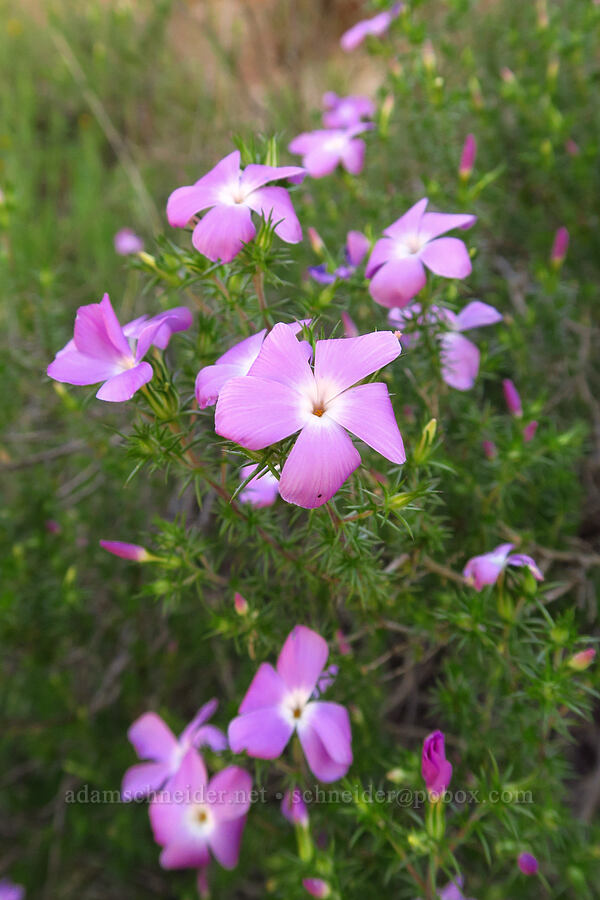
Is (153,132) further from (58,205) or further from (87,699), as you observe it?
(87,699)

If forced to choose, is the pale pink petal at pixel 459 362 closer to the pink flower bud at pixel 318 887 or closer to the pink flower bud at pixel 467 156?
the pink flower bud at pixel 467 156

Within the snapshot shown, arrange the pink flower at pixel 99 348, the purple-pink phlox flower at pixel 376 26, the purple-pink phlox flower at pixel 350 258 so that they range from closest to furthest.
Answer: the pink flower at pixel 99 348
the purple-pink phlox flower at pixel 350 258
the purple-pink phlox flower at pixel 376 26

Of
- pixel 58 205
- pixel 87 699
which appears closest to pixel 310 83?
pixel 58 205

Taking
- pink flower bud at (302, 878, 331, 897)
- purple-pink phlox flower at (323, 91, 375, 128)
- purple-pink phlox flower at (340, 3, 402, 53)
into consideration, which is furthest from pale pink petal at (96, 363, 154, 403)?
purple-pink phlox flower at (340, 3, 402, 53)

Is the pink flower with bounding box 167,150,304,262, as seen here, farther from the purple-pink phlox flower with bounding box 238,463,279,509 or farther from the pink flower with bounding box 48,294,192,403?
the purple-pink phlox flower with bounding box 238,463,279,509

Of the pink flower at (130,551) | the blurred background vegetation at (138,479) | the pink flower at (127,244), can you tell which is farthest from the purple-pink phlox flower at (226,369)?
the pink flower at (127,244)

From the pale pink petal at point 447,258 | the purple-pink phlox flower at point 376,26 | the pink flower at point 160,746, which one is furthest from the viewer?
the purple-pink phlox flower at point 376,26
